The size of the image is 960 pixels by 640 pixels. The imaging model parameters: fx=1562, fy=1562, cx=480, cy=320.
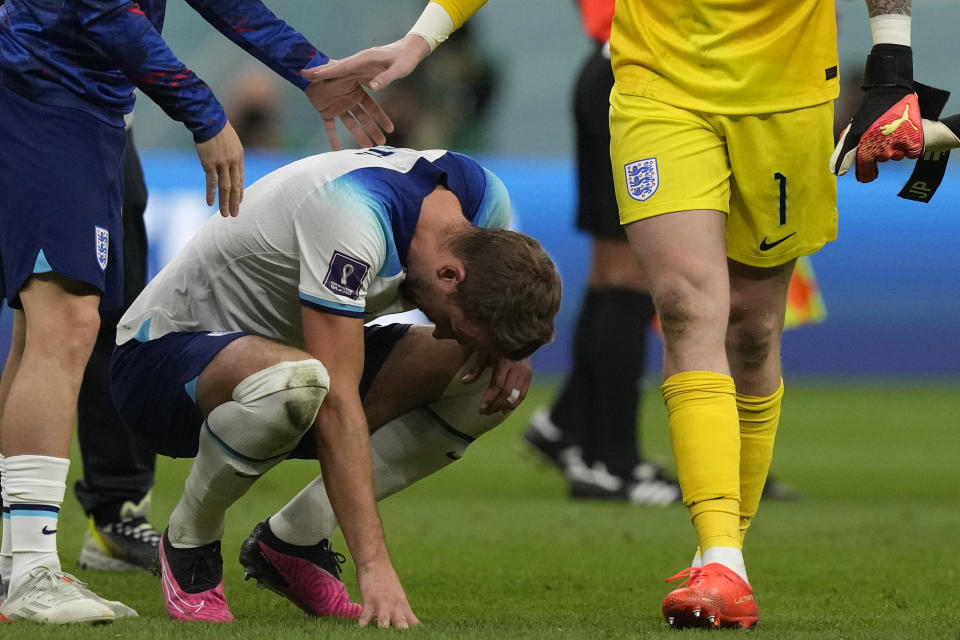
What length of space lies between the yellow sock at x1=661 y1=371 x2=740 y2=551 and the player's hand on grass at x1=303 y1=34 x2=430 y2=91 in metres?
0.99

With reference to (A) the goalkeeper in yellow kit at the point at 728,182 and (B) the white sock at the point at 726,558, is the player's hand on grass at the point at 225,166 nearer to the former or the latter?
(A) the goalkeeper in yellow kit at the point at 728,182

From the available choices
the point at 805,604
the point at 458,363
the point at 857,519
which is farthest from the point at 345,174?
the point at 857,519

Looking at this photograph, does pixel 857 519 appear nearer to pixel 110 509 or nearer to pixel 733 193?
pixel 733 193

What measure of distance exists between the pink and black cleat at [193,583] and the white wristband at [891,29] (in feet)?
5.85

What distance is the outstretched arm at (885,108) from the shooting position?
3172 millimetres

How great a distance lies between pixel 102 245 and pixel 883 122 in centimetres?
163


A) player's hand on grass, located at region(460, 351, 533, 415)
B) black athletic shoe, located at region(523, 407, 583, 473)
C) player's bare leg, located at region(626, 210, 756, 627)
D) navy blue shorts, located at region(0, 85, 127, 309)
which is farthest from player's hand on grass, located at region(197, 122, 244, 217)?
black athletic shoe, located at region(523, 407, 583, 473)

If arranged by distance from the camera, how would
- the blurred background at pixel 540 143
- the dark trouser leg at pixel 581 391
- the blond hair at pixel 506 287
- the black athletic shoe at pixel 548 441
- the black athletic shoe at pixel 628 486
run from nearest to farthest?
1. the blond hair at pixel 506 287
2. the black athletic shoe at pixel 628 486
3. the dark trouser leg at pixel 581 391
4. the black athletic shoe at pixel 548 441
5. the blurred background at pixel 540 143

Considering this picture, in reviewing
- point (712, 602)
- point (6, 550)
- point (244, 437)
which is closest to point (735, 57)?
point (712, 602)

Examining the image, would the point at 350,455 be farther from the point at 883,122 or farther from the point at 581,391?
the point at 581,391

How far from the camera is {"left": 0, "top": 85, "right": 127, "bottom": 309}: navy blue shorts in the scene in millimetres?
3170

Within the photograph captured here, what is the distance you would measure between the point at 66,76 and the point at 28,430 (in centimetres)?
75

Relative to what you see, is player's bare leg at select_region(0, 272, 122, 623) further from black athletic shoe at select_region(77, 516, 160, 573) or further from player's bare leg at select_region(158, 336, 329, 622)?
black athletic shoe at select_region(77, 516, 160, 573)

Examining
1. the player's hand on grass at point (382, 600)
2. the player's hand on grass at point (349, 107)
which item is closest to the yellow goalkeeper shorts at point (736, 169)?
the player's hand on grass at point (349, 107)
